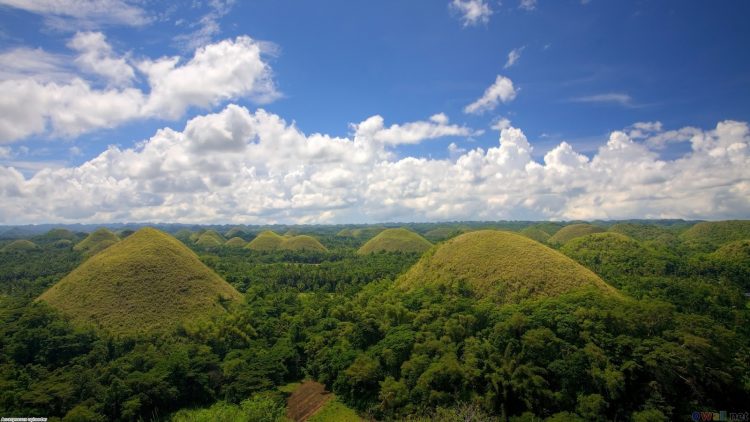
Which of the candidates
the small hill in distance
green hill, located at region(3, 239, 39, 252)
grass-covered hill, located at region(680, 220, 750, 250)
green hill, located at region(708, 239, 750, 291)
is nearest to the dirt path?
green hill, located at region(708, 239, 750, 291)

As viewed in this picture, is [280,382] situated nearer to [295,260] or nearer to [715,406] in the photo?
[715,406]

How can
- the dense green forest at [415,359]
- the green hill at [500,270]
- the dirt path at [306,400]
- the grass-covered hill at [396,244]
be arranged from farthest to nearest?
the grass-covered hill at [396,244]
the green hill at [500,270]
the dirt path at [306,400]
the dense green forest at [415,359]

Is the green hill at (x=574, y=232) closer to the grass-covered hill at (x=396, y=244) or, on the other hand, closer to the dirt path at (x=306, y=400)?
the grass-covered hill at (x=396, y=244)

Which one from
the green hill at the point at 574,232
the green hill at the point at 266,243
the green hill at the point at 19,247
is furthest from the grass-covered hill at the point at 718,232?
the green hill at the point at 19,247

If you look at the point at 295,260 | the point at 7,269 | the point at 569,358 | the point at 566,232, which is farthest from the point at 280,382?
the point at 566,232

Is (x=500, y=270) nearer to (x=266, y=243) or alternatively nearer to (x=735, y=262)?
(x=735, y=262)

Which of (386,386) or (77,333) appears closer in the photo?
(386,386)
